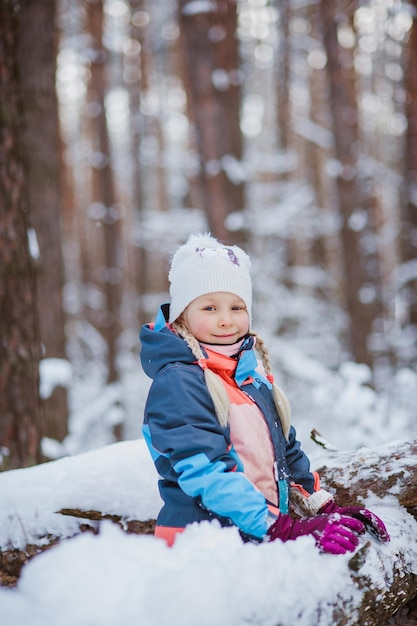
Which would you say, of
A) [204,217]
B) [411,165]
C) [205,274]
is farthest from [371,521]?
[411,165]

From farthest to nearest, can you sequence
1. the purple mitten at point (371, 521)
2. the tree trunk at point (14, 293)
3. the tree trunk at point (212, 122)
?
the tree trunk at point (212, 122)
the tree trunk at point (14, 293)
the purple mitten at point (371, 521)

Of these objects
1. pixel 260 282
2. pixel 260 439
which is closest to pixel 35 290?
pixel 260 439

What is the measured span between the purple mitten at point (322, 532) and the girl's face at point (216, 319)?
751mm

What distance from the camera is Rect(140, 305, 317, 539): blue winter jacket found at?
1.93 metres

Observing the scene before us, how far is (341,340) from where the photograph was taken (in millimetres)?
11703

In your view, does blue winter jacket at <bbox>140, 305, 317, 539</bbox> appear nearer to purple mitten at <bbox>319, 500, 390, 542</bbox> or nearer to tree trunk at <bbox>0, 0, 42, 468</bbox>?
purple mitten at <bbox>319, 500, 390, 542</bbox>

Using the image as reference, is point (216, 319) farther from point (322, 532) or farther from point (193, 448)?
point (322, 532)

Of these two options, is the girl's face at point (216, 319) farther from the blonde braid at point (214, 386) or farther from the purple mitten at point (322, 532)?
the purple mitten at point (322, 532)

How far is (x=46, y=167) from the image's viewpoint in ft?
19.7

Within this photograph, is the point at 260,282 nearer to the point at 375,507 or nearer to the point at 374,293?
the point at 374,293

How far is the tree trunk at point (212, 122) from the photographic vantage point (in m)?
6.48

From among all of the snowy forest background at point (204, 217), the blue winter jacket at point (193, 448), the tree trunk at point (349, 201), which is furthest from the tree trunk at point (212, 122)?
the blue winter jacket at point (193, 448)

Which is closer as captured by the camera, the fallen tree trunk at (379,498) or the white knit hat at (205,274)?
the fallen tree trunk at (379,498)

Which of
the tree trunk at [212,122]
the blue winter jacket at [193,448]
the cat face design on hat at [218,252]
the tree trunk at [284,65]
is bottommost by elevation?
the blue winter jacket at [193,448]
